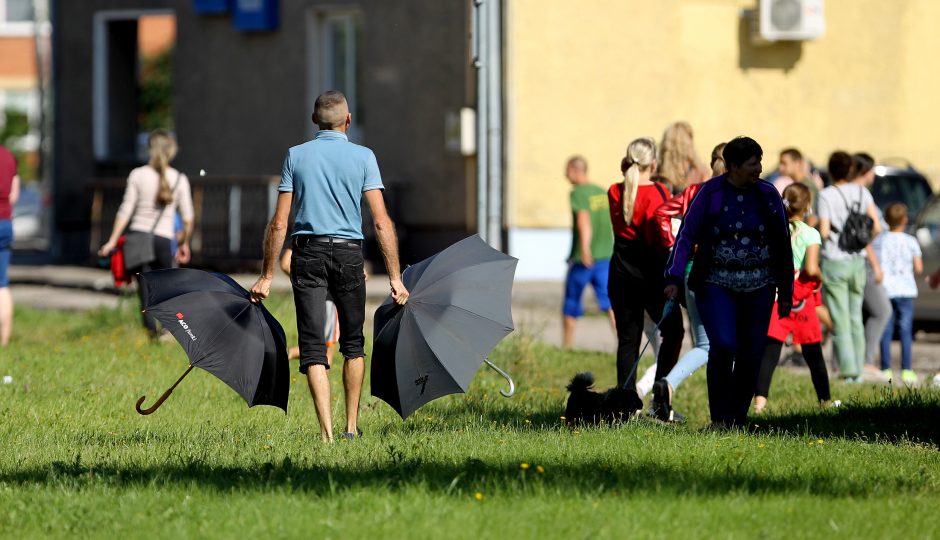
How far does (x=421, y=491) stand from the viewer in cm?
625

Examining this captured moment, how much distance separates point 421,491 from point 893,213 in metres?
7.70

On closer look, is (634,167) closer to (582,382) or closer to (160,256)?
(582,382)

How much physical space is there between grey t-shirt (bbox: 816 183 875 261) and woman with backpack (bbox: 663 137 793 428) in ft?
11.6

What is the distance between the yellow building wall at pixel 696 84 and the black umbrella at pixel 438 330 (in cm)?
1190

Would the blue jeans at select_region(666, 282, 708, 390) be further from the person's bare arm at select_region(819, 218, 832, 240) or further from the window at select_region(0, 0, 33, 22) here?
the window at select_region(0, 0, 33, 22)

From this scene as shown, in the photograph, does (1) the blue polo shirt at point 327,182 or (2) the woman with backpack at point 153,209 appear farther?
(2) the woman with backpack at point 153,209

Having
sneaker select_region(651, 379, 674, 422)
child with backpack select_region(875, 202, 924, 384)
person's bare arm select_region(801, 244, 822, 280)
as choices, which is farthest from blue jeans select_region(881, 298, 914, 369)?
sneaker select_region(651, 379, 674, 422)

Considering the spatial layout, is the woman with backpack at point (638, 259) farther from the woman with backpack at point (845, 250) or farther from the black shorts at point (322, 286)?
the woman with backpack at point (845, 250)

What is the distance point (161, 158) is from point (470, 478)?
24.1 ft

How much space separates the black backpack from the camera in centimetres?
1180

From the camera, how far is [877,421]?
935 cm

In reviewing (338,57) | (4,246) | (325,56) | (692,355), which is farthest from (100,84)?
(692,355)

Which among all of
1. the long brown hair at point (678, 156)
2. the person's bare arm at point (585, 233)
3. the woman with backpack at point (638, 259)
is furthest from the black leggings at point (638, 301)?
the person's bare arm at point (585, 233)

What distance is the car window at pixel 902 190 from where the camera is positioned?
17.0 metres
